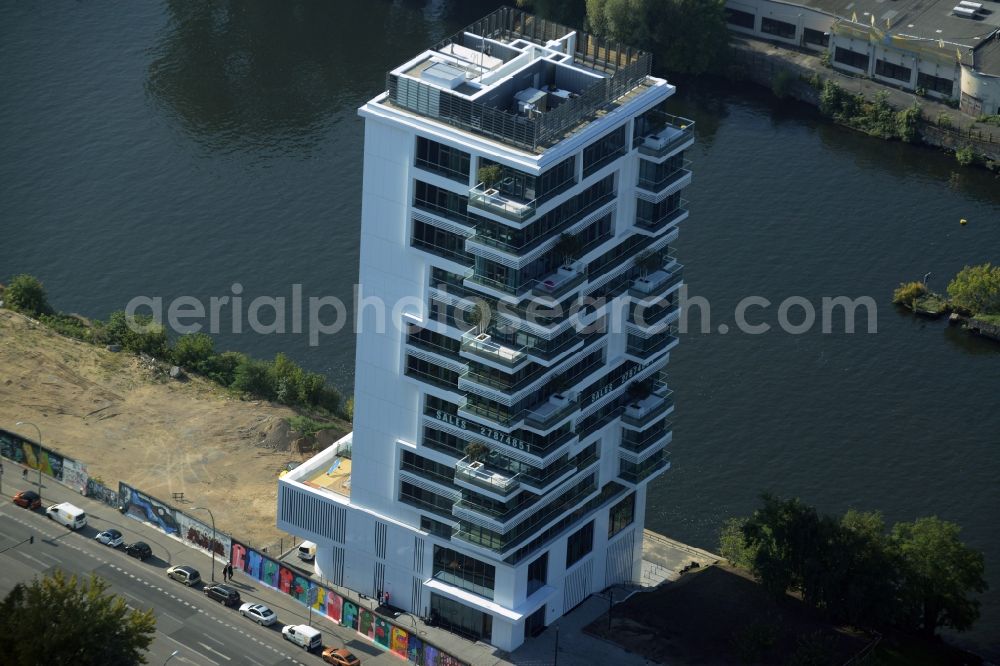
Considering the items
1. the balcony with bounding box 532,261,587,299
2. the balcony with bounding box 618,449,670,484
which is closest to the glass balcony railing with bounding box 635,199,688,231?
the balcony with bounding box 532,261,587,299

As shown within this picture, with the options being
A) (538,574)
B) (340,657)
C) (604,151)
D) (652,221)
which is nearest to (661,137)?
(604,151)

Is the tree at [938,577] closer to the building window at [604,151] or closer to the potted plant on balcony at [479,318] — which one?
the potted plant on balcony at [479,318]

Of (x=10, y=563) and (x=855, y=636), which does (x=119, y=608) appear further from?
(x=855, y=636)

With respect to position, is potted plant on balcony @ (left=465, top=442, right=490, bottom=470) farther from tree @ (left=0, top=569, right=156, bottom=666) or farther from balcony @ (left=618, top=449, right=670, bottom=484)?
tree @ (left=0, top=569, right=156, bottom=666)

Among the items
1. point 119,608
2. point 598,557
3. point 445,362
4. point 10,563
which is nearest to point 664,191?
point 445,362

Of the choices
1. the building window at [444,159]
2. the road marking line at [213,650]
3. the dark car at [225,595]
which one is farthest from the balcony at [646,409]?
the road marking line at [213,650]
